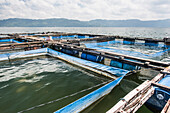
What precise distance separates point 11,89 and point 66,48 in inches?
351

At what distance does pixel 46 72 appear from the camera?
1184cm

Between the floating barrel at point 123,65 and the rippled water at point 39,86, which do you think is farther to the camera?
the floating barrel at point 123,65

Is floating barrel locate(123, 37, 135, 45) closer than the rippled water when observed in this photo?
No

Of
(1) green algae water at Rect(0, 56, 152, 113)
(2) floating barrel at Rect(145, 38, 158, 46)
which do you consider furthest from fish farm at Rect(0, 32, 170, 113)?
(2) floating barrel at Rect(145, 38, 158, 46)

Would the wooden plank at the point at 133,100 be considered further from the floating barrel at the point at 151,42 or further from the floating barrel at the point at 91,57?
the floating barrel at the point at 151,42

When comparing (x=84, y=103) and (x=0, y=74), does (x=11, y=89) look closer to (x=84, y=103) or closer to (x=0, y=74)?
(x=0, y=74)

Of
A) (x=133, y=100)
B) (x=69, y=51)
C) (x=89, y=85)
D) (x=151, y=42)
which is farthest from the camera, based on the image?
(x=151, y=42)

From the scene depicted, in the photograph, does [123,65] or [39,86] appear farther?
[123,65]

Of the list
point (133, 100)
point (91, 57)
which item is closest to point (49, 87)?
point (91, 57)

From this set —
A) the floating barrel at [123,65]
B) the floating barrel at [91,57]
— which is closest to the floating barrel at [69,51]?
the floating barrel at [91,57]

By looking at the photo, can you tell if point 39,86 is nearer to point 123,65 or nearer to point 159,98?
point 123,65

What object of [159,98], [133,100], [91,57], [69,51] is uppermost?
[69,51]

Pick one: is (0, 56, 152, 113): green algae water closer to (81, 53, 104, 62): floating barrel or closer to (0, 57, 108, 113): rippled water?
(0, 57, 108, 113): rippled water

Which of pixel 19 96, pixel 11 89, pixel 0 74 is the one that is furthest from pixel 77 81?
pixel 0 74
